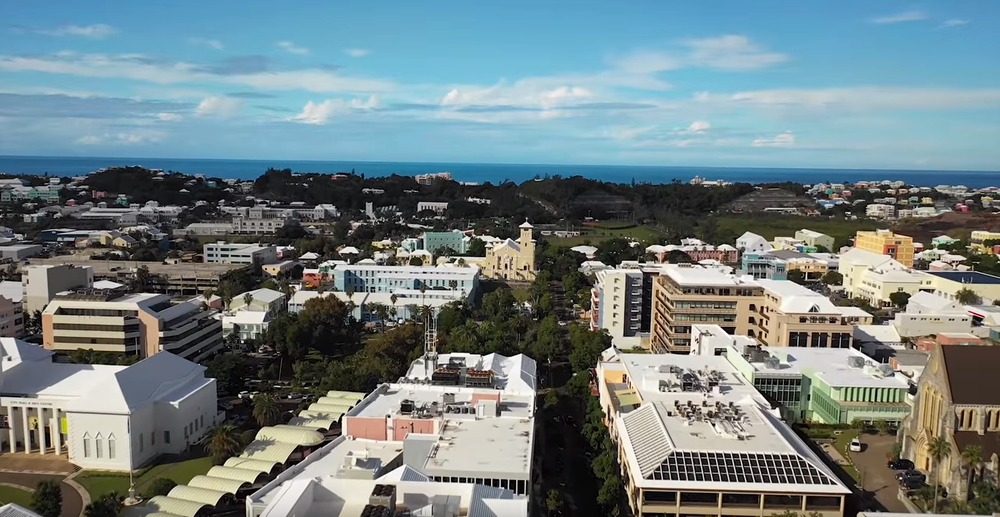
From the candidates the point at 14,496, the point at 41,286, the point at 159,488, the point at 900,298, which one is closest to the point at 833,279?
the point at 900,298

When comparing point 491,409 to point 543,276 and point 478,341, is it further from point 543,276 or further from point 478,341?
point 543,276

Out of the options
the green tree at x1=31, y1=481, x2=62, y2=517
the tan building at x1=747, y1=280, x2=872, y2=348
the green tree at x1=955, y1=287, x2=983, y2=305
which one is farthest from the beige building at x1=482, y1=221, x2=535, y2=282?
the green tree at x1=31, y1=481, x2=62, y2=517

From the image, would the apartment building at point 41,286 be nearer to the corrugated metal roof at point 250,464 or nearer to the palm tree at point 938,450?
the corrugated metal roof at point 250,464

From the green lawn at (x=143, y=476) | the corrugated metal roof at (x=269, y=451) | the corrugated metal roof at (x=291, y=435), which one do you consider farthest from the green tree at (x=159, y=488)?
the corrugated metal roof at (x=291, y=435)

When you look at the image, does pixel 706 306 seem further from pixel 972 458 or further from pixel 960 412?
pixel 972 458

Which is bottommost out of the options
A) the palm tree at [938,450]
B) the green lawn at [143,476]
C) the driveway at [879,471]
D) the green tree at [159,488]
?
the green lawn at [143,476]

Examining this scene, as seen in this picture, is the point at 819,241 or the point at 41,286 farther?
the point at 819,241

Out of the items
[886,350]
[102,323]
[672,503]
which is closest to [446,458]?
[672,503]
